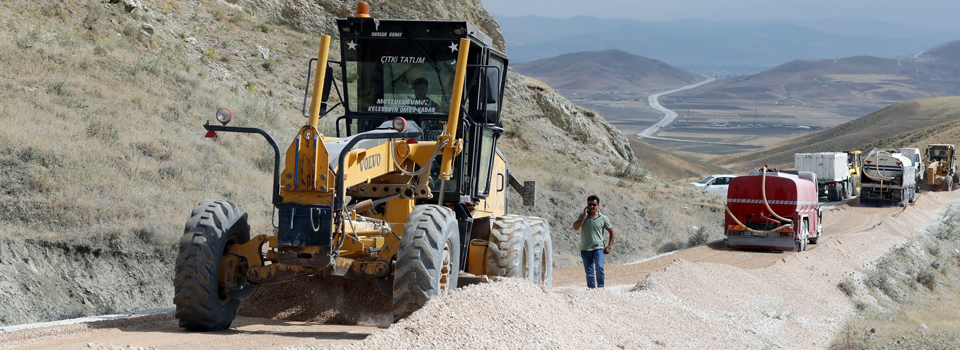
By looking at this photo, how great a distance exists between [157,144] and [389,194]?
9.98 meters

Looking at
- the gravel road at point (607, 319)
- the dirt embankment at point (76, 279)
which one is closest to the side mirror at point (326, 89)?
the gravel road at point (607, 319)

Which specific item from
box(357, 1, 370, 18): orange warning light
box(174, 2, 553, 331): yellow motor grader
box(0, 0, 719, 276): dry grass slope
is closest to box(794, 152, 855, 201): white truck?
box(0, 0, 719, 276): dry grass slope

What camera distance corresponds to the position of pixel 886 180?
1501 inches

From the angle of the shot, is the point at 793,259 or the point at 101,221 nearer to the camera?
the point at 101,221

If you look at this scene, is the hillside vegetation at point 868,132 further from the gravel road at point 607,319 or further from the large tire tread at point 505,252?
the large tire tread at point 505,252

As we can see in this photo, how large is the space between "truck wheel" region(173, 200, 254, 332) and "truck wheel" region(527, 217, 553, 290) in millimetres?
4309

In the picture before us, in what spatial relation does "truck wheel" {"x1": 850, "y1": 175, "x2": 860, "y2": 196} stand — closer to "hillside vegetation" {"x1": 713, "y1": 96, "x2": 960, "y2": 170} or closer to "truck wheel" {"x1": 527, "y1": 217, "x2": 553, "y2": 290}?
"truck wheel" {"x1": 527, "y1": 217, "x2": 553, "y2": 290}

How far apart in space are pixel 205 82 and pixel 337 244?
17967 mm

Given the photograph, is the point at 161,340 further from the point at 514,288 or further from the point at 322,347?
the point at 514,288

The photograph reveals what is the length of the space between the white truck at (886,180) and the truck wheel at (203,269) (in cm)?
3585

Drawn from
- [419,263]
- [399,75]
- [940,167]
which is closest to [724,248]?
[399,75]

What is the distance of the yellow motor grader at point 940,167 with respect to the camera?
1885 inches

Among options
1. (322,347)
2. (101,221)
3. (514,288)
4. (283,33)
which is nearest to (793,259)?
(514,288)

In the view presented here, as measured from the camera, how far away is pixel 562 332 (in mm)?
8422
